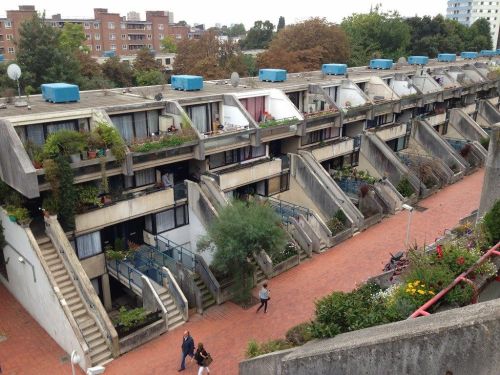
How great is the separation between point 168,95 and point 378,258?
15950 mm

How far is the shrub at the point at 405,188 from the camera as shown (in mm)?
33969

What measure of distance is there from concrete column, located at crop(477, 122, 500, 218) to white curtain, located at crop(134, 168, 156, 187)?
1617cm

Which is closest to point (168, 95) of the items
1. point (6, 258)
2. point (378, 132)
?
point (6, 258)

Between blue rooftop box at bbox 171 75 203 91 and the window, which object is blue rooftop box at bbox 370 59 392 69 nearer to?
blue rooftop box at bbox 171 75 203 91

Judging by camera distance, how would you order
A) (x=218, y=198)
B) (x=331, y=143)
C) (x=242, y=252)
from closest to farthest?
(x=242, y=252) < (x=218, y=198) < (x=331, y=143)

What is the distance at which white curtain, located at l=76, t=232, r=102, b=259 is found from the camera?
71.5ft

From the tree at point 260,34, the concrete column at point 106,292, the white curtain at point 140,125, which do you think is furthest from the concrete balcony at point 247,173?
the tree at point 260,34

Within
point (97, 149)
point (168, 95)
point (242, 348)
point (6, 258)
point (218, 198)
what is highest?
point (168, 95)

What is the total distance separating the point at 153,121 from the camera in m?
24.8

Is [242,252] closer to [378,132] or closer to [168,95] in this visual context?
[168,95]

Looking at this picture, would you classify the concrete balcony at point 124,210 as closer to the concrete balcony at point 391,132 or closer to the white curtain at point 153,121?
the white curtain at point 153,121

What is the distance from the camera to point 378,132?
37.8 m

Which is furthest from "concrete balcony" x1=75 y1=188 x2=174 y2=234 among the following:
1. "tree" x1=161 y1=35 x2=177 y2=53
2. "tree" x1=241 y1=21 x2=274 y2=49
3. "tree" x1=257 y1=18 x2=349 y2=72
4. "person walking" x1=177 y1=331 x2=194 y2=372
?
"tree" x1=241 y1=21 x2=274 y2=49

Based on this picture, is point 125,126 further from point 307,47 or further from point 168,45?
point 168,45
